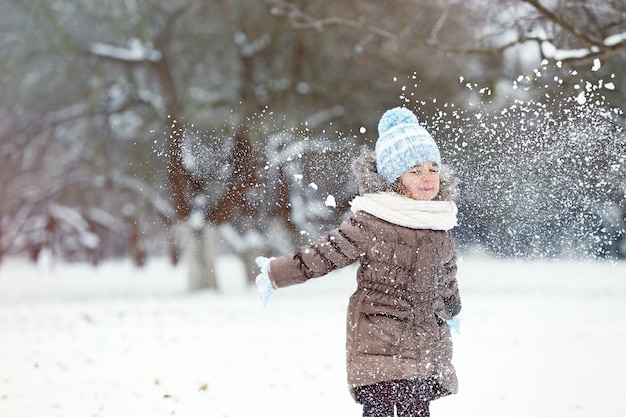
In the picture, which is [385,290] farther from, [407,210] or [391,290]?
[407,210]

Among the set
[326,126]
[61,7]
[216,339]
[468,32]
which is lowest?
[216,339]

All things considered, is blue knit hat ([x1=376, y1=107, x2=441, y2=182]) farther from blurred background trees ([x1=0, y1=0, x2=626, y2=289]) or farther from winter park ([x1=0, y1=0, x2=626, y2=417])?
blurred background trees ([x1=0, y1=0, x2=626, y2=289])

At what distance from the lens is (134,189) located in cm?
1510

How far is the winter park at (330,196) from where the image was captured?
3461 millimetres

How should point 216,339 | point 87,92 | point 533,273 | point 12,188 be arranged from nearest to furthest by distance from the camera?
point 216,339 → point 87,92 → point 533,273 → point 12,188

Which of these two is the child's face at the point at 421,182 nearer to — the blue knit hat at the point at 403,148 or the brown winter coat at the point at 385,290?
the blue knit hat at the point at 403,148

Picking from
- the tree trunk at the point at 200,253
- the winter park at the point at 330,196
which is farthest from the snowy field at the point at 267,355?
the tree trunk at the point at 200,253

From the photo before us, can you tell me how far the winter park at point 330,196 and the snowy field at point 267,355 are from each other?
0.13 ft

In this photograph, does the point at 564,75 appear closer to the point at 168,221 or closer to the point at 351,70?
the point at 351,70

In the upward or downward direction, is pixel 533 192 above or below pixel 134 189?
below

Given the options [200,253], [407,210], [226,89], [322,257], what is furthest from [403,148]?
[200,253]

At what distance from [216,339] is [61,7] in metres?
7.60

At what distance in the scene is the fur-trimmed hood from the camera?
11.8 ft

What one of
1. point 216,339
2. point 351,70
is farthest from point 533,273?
point 216,339
